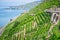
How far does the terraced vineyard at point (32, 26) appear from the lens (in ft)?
9.15

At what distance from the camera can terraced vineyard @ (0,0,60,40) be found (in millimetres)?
2789

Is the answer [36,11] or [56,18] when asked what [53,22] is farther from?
[36,11]

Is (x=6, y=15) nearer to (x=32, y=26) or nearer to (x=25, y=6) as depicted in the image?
(x=25, y=6)

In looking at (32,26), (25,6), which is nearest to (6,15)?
(25,6)

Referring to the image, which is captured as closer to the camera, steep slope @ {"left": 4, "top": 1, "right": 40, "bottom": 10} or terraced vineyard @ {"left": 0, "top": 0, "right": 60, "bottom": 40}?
terraced vineyard @ {"left": 0, "top": 0, "right": 60, "bottom": 40}

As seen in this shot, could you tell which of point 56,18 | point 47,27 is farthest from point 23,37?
point 56,18

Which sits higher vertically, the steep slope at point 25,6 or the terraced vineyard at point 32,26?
the steep slope at point 25,6

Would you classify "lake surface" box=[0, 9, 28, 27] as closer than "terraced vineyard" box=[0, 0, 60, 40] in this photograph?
No

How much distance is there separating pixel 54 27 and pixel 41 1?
1.70 feet

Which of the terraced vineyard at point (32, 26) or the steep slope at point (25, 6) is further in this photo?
the steep slope at point (25, 6)

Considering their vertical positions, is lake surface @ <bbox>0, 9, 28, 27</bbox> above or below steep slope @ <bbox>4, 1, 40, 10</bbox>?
below

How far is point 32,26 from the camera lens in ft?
9.43

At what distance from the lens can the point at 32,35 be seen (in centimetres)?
281

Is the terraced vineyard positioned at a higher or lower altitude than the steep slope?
lower
